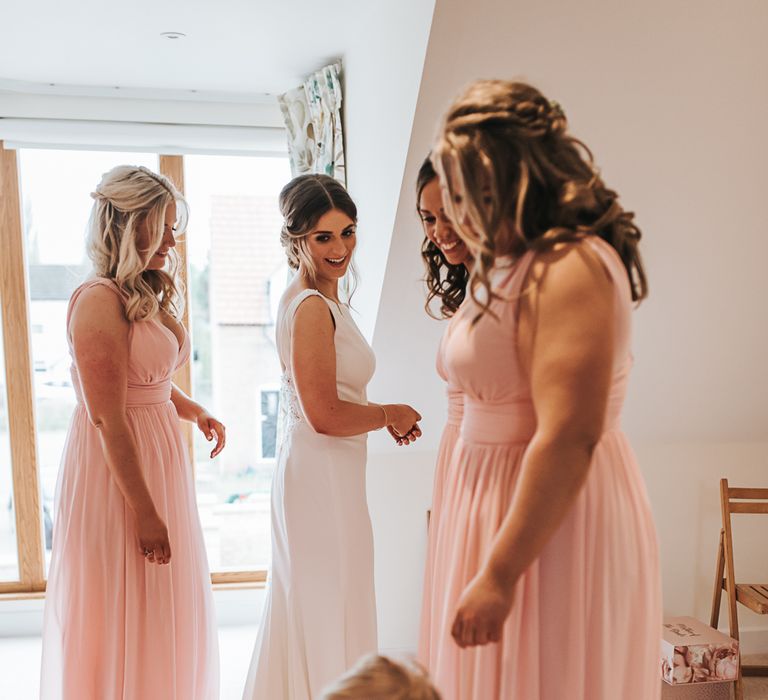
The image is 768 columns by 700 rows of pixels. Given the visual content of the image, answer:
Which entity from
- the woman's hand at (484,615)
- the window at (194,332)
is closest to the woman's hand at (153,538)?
the woman's hand at (484,615)

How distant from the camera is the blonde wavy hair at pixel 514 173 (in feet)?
3.47

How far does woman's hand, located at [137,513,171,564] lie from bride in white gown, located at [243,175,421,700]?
0.30 meters

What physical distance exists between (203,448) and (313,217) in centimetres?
202

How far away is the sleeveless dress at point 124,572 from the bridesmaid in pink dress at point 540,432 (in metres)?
0.97

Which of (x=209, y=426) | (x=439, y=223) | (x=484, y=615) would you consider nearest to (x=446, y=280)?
(x=439, y=223)

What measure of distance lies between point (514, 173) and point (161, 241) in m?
1.19

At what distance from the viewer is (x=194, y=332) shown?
364 cm

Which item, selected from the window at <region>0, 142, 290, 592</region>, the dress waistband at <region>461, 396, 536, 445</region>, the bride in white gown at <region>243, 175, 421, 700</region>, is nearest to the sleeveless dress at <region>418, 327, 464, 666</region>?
the dress waistband at <region>461, 396, 536, 445</region>

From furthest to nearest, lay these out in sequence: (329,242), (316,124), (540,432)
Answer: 1. (316,124)
2. (329,242)
3. (540,432)

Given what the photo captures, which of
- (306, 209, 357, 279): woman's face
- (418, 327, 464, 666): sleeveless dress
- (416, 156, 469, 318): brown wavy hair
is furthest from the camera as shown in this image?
(306, 209, 357, 279): woman's face

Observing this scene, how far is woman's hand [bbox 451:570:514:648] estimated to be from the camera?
1041 mm

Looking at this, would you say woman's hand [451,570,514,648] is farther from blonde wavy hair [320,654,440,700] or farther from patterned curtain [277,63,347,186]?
patterned curtain [277,63,347,186]

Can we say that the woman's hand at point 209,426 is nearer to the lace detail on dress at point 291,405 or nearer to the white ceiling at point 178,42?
the lace detail on dress at point 291,405

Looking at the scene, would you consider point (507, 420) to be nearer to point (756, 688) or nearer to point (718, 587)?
point (718, 587)
